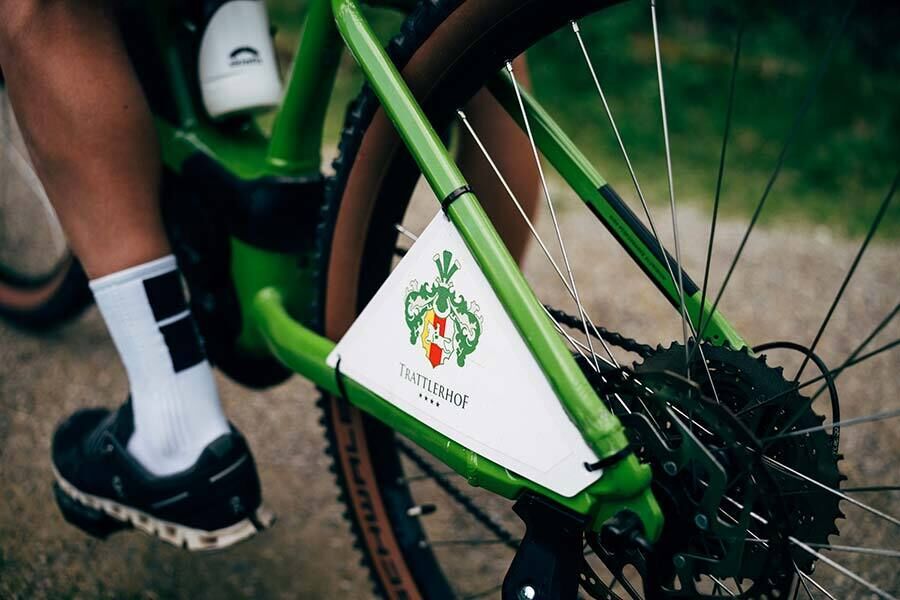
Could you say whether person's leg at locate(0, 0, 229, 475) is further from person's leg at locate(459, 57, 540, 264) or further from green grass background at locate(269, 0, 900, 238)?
green grass background at locate(269, 0, 900, 238)

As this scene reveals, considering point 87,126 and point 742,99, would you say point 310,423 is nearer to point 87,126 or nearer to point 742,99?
point 87,126

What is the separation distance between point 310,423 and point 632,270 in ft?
3.44

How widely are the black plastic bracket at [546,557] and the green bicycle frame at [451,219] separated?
0.08 ft

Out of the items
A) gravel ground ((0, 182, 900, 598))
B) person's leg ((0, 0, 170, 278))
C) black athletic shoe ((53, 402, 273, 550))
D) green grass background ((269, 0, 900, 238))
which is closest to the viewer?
person's leg ((0, 0, 170, 278))

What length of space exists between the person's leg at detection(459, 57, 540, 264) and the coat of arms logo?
360mm

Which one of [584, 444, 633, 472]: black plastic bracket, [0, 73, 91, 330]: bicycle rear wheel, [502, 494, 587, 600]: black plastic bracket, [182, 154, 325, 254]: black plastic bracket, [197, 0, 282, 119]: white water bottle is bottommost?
[0, 73, 91, 330]: bicycle rear wheel

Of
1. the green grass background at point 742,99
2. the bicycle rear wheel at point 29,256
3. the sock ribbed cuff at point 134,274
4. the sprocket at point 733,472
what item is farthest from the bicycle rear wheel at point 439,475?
the green grass background at point 742,99

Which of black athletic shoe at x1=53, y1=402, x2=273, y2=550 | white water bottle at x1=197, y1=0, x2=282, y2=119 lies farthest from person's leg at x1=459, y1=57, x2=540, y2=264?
black athletic shoe at x1=53, y1=402, x2=273, y2=550

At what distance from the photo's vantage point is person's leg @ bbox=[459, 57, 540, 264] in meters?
1.34

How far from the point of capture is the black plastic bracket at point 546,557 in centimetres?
98

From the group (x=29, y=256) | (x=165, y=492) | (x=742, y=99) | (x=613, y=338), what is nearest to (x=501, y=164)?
(x=613, y=338)

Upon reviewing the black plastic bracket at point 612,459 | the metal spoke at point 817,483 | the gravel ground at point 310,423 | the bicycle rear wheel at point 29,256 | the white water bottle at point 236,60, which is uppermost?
the metal spoke at point 817,483

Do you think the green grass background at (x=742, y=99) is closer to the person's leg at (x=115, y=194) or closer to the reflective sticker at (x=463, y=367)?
the person's leg at (x=115, y=194)

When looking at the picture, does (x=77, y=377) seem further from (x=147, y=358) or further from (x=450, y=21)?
(x=450, y=21)
